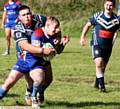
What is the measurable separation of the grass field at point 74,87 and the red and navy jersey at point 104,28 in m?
0.93

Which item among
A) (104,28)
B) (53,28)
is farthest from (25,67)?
(104,28)

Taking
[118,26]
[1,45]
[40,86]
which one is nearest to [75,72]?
[118,26]

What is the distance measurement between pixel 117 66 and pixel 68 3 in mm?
19024

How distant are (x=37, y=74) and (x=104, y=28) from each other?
10.3ft

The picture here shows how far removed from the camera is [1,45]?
22.5 metres

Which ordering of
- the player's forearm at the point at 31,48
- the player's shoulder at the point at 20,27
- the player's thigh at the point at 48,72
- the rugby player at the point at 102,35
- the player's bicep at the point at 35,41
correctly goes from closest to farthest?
1. the player's forearm at the point at 31,48
2. the player's bicep at the point at 35,41
3. the player's shoulder at the point at 20,27
4. the player's thigh at the point at 48,72
5. the rugby player at the point at 102,35

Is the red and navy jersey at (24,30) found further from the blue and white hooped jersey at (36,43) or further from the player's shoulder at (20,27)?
the blue and white hooped jersey at (36,43)

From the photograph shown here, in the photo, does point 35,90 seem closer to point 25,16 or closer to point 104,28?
point 25,16

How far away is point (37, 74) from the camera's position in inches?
319

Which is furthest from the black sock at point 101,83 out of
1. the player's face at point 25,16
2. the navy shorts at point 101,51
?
the player's face at point 25,16

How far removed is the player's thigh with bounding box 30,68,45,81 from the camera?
8117mm

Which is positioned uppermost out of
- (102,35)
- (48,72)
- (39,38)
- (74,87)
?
(39,38)

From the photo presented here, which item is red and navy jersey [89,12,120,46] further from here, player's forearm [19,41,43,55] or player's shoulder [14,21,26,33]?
player's forearm [19,41,43,55]

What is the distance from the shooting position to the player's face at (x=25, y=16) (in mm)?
8195
